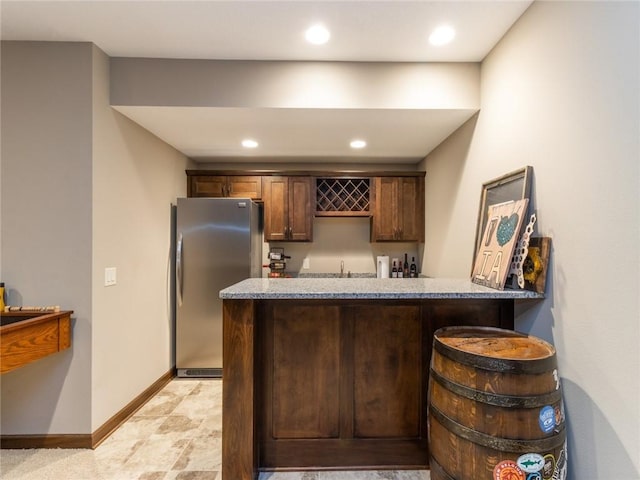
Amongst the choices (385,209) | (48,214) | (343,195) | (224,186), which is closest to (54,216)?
(48,214)

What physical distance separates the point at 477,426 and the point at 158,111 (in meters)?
2.76

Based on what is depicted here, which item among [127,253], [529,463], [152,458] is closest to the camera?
[529,463]

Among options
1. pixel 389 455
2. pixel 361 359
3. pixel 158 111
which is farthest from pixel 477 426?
pixel 158 111

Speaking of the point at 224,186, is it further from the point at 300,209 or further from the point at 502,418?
the point at 502,418

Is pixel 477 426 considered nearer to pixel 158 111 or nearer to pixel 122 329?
pixel 122 329

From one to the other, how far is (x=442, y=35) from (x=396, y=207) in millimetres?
2005

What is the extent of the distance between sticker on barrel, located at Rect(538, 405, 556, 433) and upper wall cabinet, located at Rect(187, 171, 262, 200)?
10.4 ft

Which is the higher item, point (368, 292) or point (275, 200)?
point (275, 200)

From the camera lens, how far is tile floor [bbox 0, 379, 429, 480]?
1728mm

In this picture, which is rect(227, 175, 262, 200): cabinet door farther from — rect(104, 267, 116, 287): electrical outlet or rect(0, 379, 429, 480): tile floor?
rect(0, 379, 429, 480): tile floor

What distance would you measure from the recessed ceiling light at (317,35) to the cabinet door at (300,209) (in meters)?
1.76

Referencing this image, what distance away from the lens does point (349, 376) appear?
175 cm

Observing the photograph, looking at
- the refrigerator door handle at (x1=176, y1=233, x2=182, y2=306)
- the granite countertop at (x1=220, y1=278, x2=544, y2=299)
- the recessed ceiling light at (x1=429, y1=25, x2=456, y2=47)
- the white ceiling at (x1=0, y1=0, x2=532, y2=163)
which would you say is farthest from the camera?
the refrigerator door handle at (x1=176, y1=233, x2=182, y2=306)

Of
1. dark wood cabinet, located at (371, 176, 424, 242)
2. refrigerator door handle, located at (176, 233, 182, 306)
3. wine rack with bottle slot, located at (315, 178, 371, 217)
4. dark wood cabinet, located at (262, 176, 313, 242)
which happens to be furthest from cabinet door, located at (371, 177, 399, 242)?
refrigerator door handle, located at (176, 233, 182, 306)
